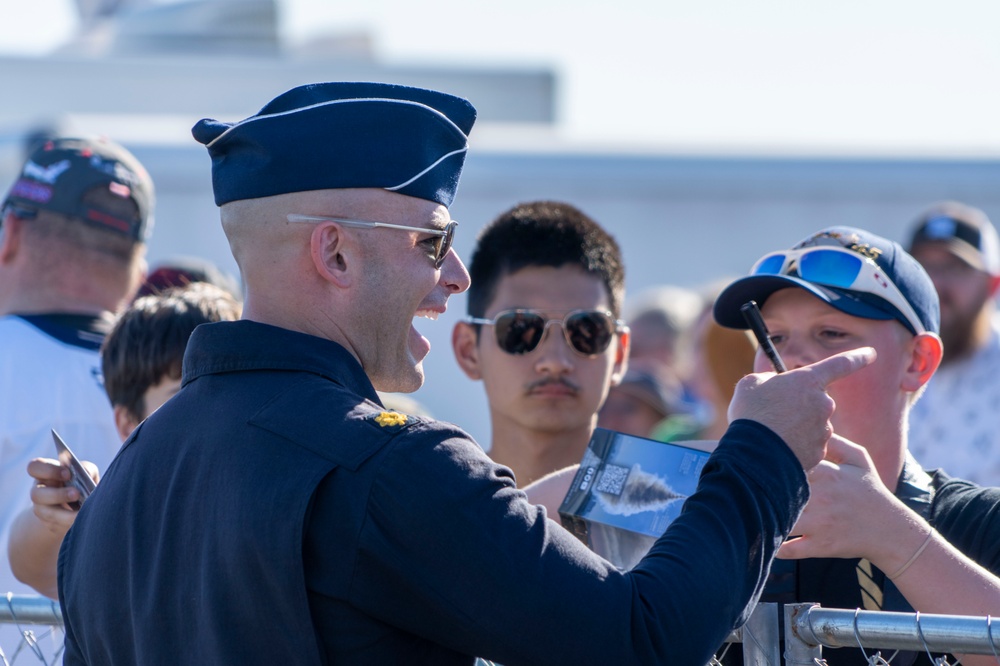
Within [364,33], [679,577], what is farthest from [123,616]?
[364,33]

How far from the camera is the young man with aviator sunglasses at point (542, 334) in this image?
3439mm

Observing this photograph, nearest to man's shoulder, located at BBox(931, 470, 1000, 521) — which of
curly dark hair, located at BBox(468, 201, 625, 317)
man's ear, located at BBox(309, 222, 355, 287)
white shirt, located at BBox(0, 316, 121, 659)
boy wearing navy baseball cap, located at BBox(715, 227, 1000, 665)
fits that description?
boy wearing navy baseball cap, located at BBox(715, 227, 1000, 665)

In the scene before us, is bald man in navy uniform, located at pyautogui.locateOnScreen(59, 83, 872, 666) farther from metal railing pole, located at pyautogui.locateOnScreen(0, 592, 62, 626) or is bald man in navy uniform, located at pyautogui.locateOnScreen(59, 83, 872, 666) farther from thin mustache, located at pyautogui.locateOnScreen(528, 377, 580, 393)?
thin mustache, located at pyautogui.locateOnScreen(528, 377, 580, 393)

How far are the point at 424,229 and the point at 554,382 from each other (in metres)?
1.65

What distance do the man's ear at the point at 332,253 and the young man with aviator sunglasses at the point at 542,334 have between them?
5.47ft

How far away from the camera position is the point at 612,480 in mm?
2010

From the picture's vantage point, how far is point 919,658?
2.21 m

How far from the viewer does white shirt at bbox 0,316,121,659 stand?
10.3ft

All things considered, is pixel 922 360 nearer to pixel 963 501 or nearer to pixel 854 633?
pixel 963 501

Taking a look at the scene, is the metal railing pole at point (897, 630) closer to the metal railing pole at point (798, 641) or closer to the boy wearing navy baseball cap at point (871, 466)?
the metal railing pole at point (798, 641)

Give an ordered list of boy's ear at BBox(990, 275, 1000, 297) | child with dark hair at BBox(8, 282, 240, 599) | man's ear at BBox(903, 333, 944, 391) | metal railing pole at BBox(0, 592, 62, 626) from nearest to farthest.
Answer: metal railing pole at BBox(0, 592, 62, 626) → man's ear at BBox(903, 333, 944, 391) → child with dark hair at BBox(8, 282, 240, 599) → boy's ear at BBox(990, 275, 1000, 297)

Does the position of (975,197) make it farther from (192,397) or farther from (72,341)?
(192,397)

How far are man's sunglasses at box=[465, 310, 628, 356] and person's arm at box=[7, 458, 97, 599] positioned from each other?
1.33 metres

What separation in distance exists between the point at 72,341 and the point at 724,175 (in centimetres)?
751
